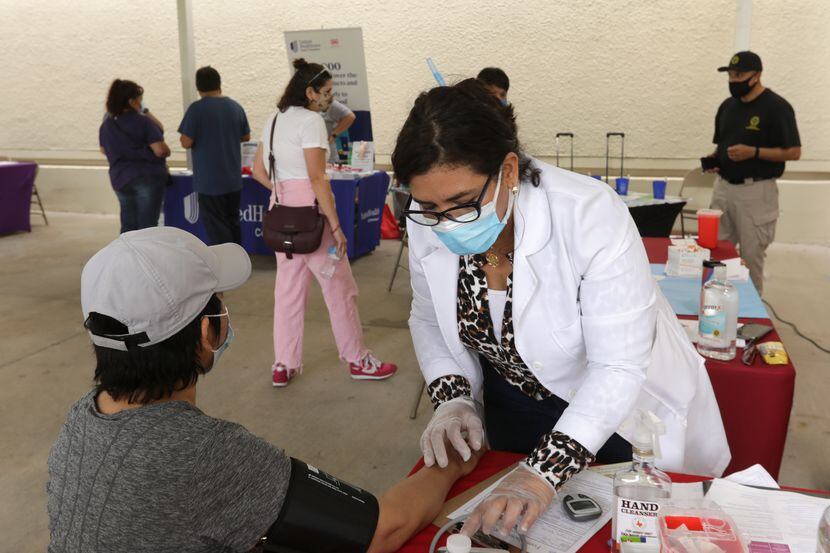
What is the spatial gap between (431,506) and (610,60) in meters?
6.25

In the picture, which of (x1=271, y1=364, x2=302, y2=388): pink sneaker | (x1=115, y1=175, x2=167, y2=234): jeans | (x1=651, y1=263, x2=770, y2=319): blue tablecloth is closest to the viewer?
(x1=651, y1=263, x2=770, y2=319): blue tablecloth

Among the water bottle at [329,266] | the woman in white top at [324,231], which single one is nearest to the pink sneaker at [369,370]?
the woman in white top at [324,231]

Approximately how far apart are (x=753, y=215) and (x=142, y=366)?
3753 millimetres

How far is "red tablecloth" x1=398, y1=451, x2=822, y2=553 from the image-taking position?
40.9 inches

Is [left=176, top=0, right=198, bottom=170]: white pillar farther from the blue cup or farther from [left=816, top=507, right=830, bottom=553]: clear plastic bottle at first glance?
[left=816, top=507, right=830, bottom=553]: clear plastic bottle

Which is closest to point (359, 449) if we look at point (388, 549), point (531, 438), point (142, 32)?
point (531, 438)

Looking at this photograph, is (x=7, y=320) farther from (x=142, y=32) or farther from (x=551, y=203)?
(x=142, y=32)

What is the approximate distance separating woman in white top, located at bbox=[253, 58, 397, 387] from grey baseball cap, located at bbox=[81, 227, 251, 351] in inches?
82.2

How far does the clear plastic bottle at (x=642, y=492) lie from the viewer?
0.97 metres

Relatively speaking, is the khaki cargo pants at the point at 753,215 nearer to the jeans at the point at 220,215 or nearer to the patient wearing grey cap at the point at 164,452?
the jeans at the point at 220,215

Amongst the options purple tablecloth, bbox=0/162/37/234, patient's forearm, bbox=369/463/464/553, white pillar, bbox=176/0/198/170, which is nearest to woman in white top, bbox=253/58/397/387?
patient's forearm, bbox=369/463/464/553

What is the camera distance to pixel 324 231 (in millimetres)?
3156

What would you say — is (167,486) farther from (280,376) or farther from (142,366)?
(280,376)

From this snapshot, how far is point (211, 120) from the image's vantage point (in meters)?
4.62
